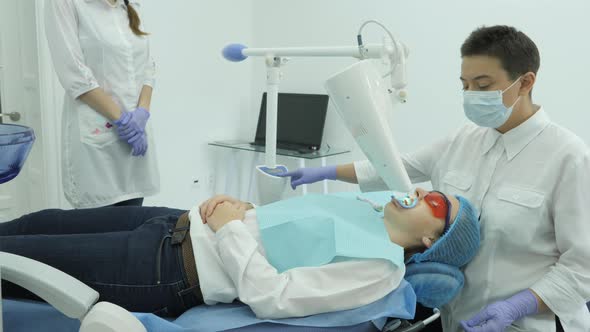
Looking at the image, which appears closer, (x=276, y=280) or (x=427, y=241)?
(x=276, y=280)

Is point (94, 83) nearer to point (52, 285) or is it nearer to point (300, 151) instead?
point (52, 285)

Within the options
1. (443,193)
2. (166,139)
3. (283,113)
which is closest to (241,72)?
(283,113)

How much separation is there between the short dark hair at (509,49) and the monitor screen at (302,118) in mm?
1950

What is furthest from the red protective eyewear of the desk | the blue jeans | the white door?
the white door

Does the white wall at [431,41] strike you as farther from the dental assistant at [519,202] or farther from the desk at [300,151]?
the dental assistant at [519,202]

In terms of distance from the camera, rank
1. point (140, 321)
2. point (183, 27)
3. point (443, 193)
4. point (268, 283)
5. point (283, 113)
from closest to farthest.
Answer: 1. point (140, 321)
2. point (268, 283)
3. point (443, 193)
4. point (183, 27)
5. point (283, 113)

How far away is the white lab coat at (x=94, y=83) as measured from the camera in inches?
71.9

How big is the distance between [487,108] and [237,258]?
801 millimetres

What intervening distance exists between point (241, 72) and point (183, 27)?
1.99 feet

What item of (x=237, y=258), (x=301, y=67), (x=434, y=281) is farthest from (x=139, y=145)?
(x=301, y=67)

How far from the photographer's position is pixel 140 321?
100 centimetres

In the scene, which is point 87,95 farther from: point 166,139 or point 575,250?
point 575,250

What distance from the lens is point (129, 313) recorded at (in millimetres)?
935

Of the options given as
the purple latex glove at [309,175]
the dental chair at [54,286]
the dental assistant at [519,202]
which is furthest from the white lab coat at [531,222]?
the dental chair at [54,286]
